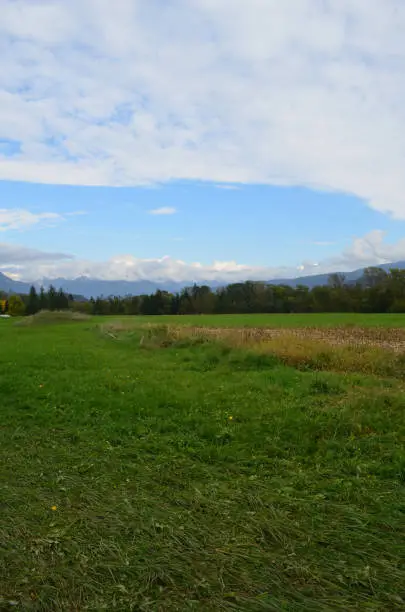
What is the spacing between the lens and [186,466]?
7.09 meters

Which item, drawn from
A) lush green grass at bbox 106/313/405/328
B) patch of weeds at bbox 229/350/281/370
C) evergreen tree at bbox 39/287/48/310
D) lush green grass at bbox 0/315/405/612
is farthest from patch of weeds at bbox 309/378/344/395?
evergreen tree at bbox 39/287/48/310

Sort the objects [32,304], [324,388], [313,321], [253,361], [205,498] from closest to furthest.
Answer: [205,498] → [324,388] → [253,361] → [313,321] → [32,304]

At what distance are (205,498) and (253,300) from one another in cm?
8202

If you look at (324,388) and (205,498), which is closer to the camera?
(205,498)

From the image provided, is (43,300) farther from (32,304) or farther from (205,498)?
(205,498)

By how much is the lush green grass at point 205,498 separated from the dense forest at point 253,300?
64.5m

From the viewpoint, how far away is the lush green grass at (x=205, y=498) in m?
4.08

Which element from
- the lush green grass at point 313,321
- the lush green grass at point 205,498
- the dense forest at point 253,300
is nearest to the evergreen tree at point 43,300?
the dense forest at point 253,300

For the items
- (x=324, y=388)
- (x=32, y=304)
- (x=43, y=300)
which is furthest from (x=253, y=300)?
(x=324, y=388)

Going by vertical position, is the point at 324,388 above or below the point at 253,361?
below

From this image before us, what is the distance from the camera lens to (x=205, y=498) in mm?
5816

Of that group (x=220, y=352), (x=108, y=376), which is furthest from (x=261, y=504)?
(x=220, y=352)

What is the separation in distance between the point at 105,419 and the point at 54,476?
3.12 metres

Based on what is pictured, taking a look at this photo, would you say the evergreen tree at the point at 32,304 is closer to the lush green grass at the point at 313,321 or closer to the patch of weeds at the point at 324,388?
the lush green grass at the point at 313,321
